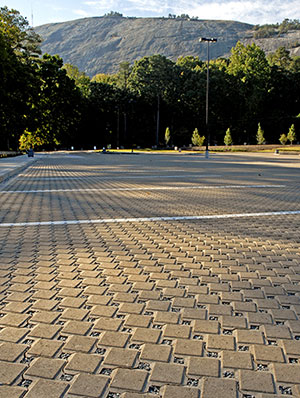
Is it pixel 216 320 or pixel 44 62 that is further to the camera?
pixel 44 62

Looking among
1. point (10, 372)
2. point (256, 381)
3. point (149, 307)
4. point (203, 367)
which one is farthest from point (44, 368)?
point (256, 381)

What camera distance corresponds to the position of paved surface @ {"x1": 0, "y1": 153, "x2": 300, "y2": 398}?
228 centimetres

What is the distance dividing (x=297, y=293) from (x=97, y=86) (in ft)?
252

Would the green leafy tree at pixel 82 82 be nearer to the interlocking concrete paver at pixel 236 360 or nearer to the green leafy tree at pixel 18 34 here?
the green leafy tree at pixel 18 34

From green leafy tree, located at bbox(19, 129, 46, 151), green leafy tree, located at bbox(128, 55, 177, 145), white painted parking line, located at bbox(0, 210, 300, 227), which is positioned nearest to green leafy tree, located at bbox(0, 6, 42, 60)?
green leafy tree, located at bbox(19, 129, 46, 151)

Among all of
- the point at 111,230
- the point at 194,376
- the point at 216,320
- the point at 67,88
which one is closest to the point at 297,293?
the point at 216,320

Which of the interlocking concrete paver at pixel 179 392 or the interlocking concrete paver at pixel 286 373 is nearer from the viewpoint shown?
the interlocking concrete paver at pixel 179 392

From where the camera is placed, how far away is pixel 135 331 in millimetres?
2861

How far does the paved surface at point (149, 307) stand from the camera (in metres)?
2.28

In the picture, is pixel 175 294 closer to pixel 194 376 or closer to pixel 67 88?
pixel 194 376

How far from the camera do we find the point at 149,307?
129 inches

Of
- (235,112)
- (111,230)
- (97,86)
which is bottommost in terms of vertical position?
(111,230)

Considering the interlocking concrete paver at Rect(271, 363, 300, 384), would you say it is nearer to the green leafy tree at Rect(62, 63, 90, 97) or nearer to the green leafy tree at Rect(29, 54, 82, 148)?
the green leafy tree at Rect(29, 54, 82, 148)

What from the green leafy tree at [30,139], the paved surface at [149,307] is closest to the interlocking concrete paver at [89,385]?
the paved surface at [149,307]
